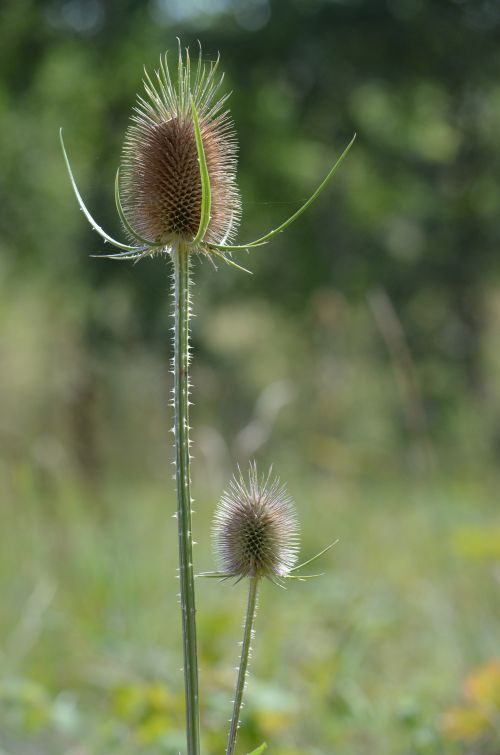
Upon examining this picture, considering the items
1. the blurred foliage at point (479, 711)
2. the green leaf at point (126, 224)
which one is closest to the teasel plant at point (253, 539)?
the green leaf at point (126, 224)

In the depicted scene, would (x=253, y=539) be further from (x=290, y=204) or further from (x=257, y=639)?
(x=290, y=204)

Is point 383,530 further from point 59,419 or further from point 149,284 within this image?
point 149,284

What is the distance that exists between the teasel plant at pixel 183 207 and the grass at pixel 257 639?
45.7 inches

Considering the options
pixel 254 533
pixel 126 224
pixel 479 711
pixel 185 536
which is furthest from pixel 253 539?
pixel 479 711

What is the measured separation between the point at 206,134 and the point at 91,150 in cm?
1142

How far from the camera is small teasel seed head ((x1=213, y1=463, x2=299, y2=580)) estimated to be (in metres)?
1.12

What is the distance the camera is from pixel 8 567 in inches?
178

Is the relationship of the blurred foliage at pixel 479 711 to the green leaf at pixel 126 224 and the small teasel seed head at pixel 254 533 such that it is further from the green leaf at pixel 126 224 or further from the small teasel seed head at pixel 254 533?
the green leaf at pixel 126 224

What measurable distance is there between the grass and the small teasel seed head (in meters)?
1.00

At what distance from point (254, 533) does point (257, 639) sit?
2553 millimetres

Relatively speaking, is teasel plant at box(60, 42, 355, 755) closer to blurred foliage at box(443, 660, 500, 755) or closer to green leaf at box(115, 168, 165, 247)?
green leaf at box(115, 168, 165, 247)

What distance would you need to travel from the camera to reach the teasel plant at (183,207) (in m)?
1.02

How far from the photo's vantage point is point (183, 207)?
3.82ft

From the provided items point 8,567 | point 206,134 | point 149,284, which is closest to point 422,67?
point 149,284
